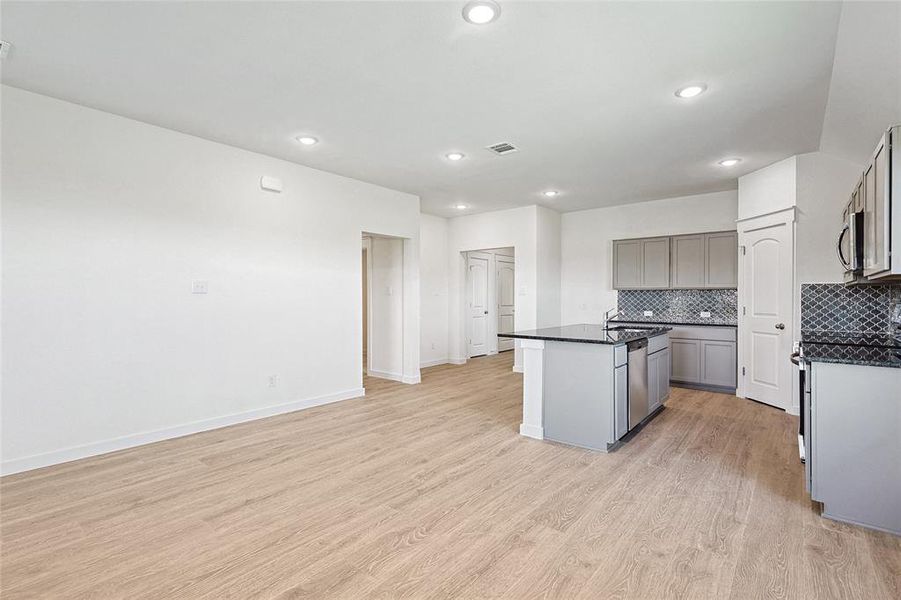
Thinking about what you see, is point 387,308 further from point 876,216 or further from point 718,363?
point 876,216

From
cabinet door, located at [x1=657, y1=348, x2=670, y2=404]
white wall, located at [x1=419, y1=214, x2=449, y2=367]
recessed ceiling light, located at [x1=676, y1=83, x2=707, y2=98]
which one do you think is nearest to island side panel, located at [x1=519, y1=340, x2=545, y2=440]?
cabinet door, located at [x1=657, y1=348, x2=670, y2=404]

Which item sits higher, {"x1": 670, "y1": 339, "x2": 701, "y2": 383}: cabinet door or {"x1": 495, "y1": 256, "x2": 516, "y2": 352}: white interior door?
{"x1": 495, "y1": 256, "x2": 516, "y2": 352}: white interior door

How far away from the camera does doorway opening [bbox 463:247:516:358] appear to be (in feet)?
27.7

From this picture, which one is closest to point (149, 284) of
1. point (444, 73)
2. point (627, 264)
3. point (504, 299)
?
point (444, 73)

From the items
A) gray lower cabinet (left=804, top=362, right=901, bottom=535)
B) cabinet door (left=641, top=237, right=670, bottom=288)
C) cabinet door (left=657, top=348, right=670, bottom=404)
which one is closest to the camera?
gray lower cabinet (left=804, top=362, right=901, bottom=535)

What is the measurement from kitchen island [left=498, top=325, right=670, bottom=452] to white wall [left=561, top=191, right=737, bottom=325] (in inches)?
118

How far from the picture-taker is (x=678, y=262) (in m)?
6.21

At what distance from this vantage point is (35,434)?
315cm

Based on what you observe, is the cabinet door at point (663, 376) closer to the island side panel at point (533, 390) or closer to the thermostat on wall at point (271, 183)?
the island side panel at point (533, 390)

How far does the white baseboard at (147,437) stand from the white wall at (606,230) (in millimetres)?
4307

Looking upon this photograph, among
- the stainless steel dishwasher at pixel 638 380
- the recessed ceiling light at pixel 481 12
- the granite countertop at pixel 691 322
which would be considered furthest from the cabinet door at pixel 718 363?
the recessed ceiling light at pixel 481 12

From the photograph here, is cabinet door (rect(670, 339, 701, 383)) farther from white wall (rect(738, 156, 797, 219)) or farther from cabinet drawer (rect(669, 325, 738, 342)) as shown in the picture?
white wall (rect(738, 156, 797, 219))

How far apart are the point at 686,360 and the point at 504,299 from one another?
168 inches

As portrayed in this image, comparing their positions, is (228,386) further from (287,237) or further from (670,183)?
(670,183)
